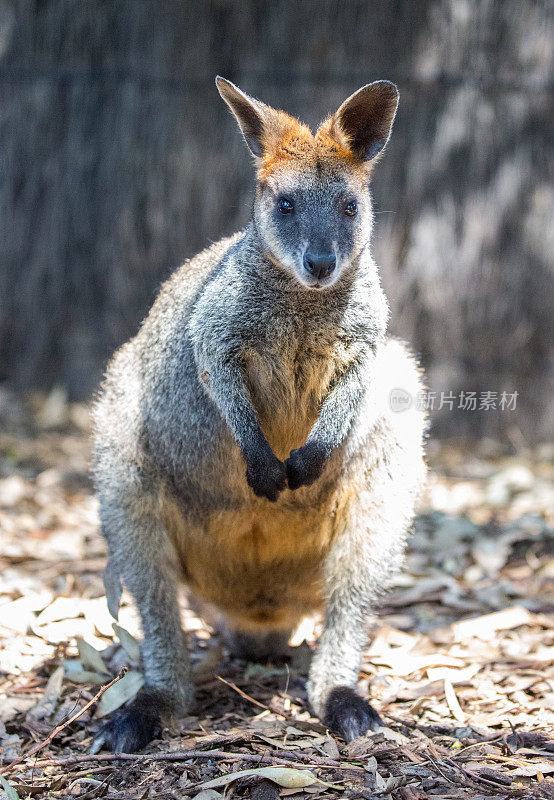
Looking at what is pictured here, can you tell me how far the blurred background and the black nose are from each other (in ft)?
12.5

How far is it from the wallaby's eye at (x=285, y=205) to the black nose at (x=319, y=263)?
30 cm

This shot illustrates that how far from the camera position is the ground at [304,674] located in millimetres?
3186

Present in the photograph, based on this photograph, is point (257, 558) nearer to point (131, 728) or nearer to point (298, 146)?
point (131, 728)

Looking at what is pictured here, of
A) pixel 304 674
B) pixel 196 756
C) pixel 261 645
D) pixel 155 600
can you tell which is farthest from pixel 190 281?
pixel 196 756

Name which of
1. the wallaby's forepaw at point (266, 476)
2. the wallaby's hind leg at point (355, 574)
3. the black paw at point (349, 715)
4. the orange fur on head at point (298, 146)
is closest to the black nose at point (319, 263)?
the orange fur on head at point (298, 146)

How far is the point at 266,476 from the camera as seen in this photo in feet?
11.7

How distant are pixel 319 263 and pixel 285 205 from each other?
0.39m

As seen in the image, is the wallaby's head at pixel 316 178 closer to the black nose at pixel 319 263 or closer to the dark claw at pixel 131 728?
the black nose at pixel 319 263

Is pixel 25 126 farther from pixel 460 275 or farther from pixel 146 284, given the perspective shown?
pixel 460 275

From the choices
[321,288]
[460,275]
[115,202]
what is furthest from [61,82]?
[321,288]

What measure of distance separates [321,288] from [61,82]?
4.89 meters

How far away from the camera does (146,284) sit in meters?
7.68

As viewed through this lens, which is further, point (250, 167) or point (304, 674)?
point (250, 167)

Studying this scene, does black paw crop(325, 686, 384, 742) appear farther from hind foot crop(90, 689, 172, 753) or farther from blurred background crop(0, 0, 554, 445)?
blurred background crop(0, 0, 554, 445)
